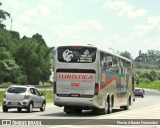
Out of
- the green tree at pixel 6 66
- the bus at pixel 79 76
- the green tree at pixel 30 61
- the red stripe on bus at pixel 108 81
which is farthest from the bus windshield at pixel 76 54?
the green tree at pixel 30 61

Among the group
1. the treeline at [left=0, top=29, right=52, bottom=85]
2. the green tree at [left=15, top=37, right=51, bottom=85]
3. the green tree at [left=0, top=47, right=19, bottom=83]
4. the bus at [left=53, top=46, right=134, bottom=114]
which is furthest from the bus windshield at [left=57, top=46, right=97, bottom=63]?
the green tree at [left=15, top=37, right=51, bottom=85]

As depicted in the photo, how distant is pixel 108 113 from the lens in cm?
2912

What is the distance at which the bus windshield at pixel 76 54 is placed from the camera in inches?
1024

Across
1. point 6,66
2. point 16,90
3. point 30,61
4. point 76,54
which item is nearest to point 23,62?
point 30,61

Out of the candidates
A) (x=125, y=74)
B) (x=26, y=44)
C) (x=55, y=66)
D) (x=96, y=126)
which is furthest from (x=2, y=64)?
(x=96, y=126)

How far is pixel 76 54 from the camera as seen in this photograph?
2619 centimetres

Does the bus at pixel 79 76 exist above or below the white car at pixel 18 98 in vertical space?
above

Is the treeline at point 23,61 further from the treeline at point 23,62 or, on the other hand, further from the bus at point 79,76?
the bus at point 79,76

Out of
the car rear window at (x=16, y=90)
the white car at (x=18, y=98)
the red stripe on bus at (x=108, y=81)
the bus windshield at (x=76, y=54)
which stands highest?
the bus windshield at (x=76, y=54)

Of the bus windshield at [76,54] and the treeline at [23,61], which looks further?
the treeline at [23,61]

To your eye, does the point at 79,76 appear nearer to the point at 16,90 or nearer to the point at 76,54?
the point at 76,54

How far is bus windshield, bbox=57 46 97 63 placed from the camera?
26.0 m

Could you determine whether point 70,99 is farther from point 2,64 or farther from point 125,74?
point 2,64

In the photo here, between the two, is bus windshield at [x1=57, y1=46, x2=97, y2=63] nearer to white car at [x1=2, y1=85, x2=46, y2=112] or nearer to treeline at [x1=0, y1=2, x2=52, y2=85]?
white car at [x1=2, y1=85, x2=46, y2=112]
